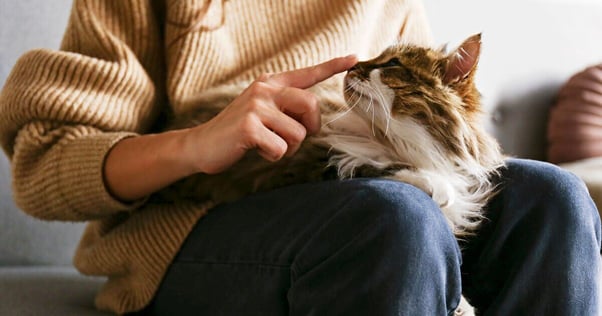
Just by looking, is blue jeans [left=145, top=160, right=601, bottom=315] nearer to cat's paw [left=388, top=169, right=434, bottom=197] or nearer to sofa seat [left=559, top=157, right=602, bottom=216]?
cat's paw [left=388, top=169, right=434, bottom=197]

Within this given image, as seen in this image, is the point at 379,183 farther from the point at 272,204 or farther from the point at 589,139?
the point at 589,139

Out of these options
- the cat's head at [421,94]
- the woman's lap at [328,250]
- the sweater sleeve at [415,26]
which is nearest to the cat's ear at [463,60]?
the cat's head at [421,94]

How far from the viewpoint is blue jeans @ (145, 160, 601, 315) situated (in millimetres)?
771

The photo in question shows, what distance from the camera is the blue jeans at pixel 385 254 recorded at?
0.77 m

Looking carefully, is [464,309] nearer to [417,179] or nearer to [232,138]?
[417,179]

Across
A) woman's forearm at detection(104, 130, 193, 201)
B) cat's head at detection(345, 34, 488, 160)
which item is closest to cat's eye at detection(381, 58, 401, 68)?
cat's head at detection(345, 34, 488, 160)

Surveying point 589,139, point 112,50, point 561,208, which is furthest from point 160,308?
point 589,139

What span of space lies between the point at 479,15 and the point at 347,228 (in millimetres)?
1432

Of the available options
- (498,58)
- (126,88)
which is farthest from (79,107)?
(498,58)

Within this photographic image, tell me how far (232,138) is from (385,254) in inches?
9.6

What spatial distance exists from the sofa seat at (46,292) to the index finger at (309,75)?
494 millimetres

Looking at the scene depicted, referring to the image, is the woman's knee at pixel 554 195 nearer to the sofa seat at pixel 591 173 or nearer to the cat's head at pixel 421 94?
the cat's head at pixel 421 94

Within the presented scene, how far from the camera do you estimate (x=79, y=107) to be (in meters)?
1.06

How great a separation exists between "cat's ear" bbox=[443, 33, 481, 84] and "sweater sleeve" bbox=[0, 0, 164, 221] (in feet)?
1.51
